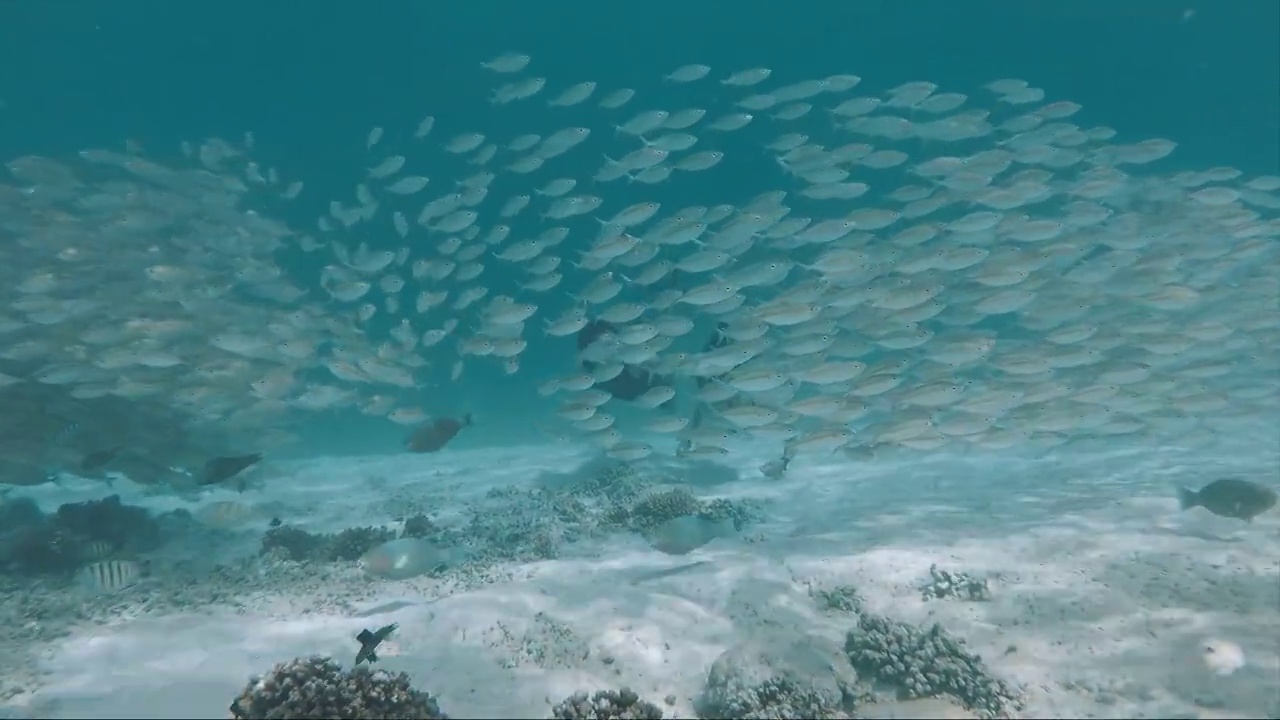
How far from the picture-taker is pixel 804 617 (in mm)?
7035

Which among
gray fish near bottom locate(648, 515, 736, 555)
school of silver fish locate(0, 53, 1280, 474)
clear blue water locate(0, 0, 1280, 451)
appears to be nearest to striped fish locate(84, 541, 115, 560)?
school of silver fish locate(0, 53, 1280, 474)

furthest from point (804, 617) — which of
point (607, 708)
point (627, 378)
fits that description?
point (627, 378)

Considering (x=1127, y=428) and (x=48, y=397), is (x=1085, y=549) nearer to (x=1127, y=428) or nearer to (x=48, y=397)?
(x=1127, y=428)

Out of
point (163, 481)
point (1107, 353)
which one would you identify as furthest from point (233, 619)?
point (1107, 353)

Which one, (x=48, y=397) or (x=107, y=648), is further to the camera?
(x=48, y=397)

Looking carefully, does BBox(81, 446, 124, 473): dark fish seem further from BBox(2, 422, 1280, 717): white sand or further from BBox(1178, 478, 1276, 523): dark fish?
BBox(1178, 478, 1276, 523): dark fish

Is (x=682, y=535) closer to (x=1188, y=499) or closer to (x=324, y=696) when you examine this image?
(x=324, y=696)

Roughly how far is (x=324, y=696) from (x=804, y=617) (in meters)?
4.29

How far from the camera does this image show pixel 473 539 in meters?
10.3

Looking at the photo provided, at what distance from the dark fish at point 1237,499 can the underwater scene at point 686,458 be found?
0.12 ft

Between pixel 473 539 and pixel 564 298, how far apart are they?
76.7ft

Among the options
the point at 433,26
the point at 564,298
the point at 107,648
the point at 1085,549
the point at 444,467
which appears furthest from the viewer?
the point at 433,26

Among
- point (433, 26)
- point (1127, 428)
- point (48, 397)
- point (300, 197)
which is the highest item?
point (433, 26)

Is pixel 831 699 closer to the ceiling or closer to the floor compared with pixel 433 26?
closer to the floor
